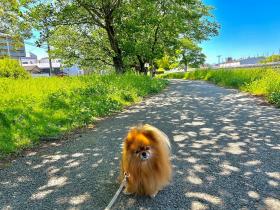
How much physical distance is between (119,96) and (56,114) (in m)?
4.11

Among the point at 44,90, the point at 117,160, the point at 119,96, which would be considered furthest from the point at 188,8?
the point at 117,160

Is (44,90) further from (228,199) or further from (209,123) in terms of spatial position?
(228,199)

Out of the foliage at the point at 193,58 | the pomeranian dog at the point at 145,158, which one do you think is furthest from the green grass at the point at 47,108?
the foliage at the point at 193,58

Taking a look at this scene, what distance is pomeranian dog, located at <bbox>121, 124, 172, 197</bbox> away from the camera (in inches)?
112

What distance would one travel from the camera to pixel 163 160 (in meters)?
3.03

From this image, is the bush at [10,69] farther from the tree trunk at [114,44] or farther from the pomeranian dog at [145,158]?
the pomeranian dog at [145,158]

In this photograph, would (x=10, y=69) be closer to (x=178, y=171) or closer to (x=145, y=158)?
(x=178, y=171)

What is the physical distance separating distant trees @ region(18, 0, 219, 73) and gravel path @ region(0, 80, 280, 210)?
957 centimetres

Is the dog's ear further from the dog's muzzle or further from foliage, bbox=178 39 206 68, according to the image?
foliage, bbox=178 39 206 68

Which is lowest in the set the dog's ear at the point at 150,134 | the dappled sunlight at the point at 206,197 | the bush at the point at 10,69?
the dappled sunlight at the point at 206,197

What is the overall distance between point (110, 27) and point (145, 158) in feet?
53.1

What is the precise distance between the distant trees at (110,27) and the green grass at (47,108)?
545cm

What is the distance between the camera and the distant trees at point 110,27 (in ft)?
53.4

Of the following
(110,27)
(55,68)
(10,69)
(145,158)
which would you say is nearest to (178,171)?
(145,158)
